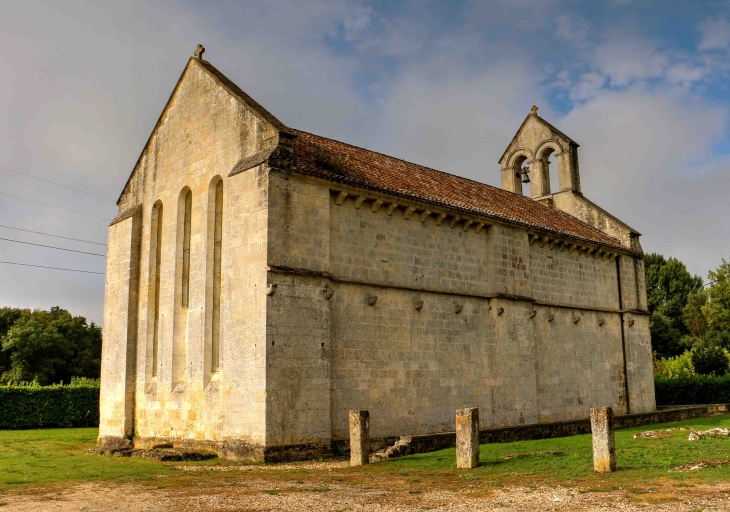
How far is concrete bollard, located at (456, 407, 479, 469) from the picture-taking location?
42.7ft

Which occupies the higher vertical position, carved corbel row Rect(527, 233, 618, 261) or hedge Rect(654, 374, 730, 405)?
carved corbel row Rect(527, 233, 618, 261)

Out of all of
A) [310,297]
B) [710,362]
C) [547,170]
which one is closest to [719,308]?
[710,362]

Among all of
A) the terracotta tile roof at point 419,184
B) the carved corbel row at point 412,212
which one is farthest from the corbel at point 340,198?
the terracotta tile roof at point 419,184

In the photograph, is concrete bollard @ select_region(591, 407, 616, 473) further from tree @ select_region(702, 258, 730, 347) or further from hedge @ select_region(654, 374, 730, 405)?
tree @ select_region(702, 258, 730, 347)

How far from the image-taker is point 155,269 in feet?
66.7

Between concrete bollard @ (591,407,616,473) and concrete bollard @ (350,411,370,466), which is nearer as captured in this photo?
concrete bollard @ (591,407,616,473)

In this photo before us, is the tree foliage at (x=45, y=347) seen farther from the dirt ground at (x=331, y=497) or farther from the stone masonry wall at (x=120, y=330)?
the dirt ground at (x=331, y=497)

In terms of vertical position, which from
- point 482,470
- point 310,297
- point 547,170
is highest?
point 547,170

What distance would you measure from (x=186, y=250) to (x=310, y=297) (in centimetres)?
516

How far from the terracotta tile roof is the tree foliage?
32.1 meters

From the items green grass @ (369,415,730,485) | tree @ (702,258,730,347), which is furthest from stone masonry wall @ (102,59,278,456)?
tree @ (702,258,730,347)

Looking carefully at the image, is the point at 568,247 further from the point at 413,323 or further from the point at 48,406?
the point at 48,406

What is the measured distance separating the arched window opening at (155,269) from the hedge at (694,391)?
26.2 m

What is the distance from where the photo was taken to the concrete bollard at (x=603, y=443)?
11.5 meters
